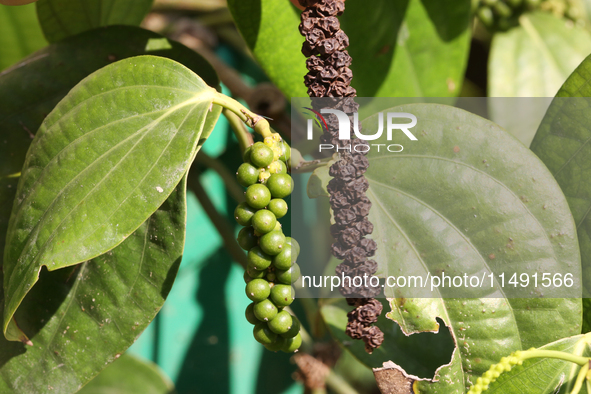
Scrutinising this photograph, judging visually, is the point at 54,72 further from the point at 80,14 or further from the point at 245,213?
the point at 245,213

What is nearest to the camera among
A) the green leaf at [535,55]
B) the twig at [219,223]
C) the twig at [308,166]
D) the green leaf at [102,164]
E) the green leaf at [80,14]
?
the green leaf at [102,164]

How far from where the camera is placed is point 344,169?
42 cm

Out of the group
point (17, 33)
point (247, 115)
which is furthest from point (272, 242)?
point (17, 33)

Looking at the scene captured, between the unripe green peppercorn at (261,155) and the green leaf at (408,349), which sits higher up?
the unripe green peppercorn at (261,155)

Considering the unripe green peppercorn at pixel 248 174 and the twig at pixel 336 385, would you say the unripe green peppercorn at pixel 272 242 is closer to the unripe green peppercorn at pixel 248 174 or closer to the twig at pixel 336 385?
the unripe green peppercorn at pixel 248 174

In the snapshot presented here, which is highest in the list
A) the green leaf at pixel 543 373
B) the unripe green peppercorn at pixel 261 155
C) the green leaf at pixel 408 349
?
the unripe green peppercorn at pixel 261 155

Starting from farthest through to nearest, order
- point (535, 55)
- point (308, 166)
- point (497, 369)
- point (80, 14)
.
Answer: point (535, 55), point (80, 14), point (308, 166), point (497, 369)

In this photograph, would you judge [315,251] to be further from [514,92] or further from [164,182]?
[164,182]

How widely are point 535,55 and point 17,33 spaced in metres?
0.87

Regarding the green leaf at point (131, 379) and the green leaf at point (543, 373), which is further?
the green leaf at point (131, 379)

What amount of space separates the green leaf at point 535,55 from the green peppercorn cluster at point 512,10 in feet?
0.05

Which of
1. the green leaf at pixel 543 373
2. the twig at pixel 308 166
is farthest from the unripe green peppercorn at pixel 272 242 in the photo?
the green leaf at pixel 543 373

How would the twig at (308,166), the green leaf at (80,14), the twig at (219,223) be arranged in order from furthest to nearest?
1. the twig at (219,223)
2. the green leaf at (80,14)
3. the twig at (308,166)

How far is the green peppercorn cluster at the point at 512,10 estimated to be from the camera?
2.87ft
